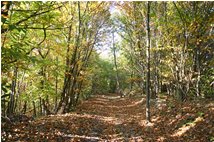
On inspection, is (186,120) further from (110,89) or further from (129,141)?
(110,89)

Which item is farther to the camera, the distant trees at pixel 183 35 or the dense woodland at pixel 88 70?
the distant trees at pixel 183 35

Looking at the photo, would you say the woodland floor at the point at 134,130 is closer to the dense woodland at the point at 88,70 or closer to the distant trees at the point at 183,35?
the dense woodland at the point at 88,70

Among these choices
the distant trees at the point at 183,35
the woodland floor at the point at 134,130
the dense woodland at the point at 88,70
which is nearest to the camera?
the dense woodland at the point at 88,70

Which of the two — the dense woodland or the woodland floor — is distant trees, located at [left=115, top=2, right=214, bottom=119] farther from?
the woodland floor

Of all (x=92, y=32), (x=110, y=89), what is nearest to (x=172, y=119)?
(x=92, y=32)

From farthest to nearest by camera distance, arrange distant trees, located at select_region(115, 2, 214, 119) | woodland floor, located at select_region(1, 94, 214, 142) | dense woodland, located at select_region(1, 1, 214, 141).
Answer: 1. distant trees, located at select_region(115, 2, 214, 119)
2. woodland floor, located at select_region(1, 94, 214, 142)
3. dense woodland, located at select_region(1, 1, 214, 141)

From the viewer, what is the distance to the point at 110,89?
75.2m

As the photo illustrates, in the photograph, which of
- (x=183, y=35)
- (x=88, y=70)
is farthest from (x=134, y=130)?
→ (x=88, y=70)

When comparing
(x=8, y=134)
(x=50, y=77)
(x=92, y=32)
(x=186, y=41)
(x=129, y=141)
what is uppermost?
(x=92, y=32)

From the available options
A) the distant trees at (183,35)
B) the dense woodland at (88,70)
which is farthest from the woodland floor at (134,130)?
the distant trees at (183,35)

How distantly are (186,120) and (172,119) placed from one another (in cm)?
149

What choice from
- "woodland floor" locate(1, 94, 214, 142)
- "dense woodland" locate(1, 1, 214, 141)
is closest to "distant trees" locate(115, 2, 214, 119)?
"dense woodland" locate(1, 1, 214, 141)

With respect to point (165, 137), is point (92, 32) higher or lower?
higher

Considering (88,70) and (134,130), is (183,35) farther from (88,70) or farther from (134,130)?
(88,70)
